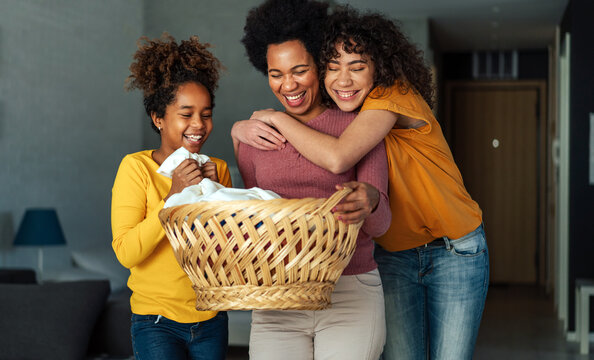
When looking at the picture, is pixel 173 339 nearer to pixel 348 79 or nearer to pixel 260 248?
pixel 260 248

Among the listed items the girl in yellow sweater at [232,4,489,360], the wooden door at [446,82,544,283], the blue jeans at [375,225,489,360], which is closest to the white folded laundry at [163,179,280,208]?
the girl in yellow sweater at [232,4,489,360]

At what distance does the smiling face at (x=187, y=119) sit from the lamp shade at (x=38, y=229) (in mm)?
2934

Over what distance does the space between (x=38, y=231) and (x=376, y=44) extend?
3.36 m

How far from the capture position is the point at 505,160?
794cm

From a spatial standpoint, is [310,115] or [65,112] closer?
[310,115]

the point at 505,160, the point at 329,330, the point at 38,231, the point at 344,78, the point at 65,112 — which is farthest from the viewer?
the point at 505,160

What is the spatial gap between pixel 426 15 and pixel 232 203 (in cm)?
508

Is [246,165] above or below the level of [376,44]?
below

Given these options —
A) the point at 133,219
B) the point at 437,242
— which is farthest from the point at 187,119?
the point at 437,242

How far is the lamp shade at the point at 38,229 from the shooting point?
13.8ft

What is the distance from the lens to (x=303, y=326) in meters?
1.38

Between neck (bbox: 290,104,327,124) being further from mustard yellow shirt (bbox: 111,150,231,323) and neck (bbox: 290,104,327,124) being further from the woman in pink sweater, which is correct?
mustard yellow shirt (bbox: 111,150,231,323)

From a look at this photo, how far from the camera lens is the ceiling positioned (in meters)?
5.46

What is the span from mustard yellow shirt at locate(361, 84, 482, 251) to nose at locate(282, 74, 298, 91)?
24 cm
